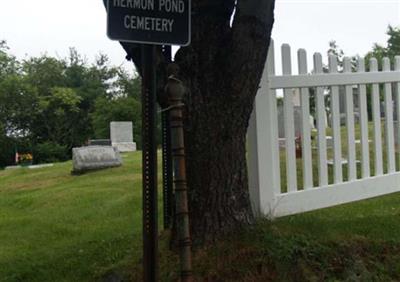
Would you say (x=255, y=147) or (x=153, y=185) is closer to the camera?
(x=153, y=185)

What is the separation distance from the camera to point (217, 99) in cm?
367

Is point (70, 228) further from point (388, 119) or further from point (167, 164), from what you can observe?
point (388, 119)

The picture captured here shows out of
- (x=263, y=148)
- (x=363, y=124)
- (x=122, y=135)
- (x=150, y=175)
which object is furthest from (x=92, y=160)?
(x=122, y=135)

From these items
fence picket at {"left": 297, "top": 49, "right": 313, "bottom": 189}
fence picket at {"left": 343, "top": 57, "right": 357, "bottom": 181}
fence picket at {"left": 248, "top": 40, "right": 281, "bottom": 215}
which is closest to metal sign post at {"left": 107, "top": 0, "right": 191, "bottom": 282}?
fence picket at {"left": 248, "top": 40, "right": 281, "bottom": 215}

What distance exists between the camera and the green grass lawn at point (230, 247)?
3.55m

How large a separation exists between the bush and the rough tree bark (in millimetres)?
35299

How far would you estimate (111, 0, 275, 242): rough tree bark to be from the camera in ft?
11.9

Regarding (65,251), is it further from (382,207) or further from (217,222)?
(382,207)

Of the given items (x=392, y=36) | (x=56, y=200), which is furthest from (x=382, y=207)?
(x=392, y=36)

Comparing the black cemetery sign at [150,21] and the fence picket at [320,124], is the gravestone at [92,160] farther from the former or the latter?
the black cemetery sign at [150,21]

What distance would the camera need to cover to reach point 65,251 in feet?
15.8

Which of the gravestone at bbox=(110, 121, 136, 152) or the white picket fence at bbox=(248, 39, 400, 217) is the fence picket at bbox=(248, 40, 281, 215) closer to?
the white picket fence at bbox=(248, 39, 400, 217)

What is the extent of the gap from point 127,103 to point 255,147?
1418 inches

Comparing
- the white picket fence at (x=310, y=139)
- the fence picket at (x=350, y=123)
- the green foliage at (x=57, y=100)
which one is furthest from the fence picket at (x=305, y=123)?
the green foliage at (x=57, y=100)
